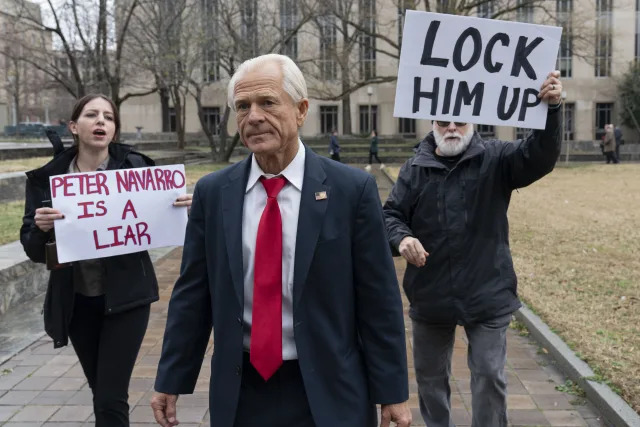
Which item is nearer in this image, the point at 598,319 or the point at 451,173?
the point at 451,173

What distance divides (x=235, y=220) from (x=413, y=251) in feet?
4.22

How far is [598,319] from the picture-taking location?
655 cm

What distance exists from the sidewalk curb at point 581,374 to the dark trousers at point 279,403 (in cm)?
264

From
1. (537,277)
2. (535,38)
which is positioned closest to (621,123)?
(537,277)

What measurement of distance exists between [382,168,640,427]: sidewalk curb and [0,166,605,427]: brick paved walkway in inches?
3.3

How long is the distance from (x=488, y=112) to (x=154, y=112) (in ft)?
176

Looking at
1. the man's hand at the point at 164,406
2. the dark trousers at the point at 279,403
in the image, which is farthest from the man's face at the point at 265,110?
the man's hand at the point at 164,406

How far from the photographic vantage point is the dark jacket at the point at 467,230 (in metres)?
3.73

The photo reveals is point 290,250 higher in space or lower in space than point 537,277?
higher

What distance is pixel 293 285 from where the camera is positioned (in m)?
2.46

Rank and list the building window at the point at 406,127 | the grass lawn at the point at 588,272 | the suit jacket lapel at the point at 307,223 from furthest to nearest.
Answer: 1. the building window at the point at 406,127
2. the grass lawn at the point at 588,272
3. the suit jacket lapel at the point at 307,223

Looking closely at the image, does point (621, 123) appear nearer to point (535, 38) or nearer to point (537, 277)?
point (537, 277)

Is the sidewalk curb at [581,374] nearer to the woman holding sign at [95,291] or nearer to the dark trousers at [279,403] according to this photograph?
the dark trousers at [279,403]

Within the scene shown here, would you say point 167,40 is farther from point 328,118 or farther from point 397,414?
point 328,118
